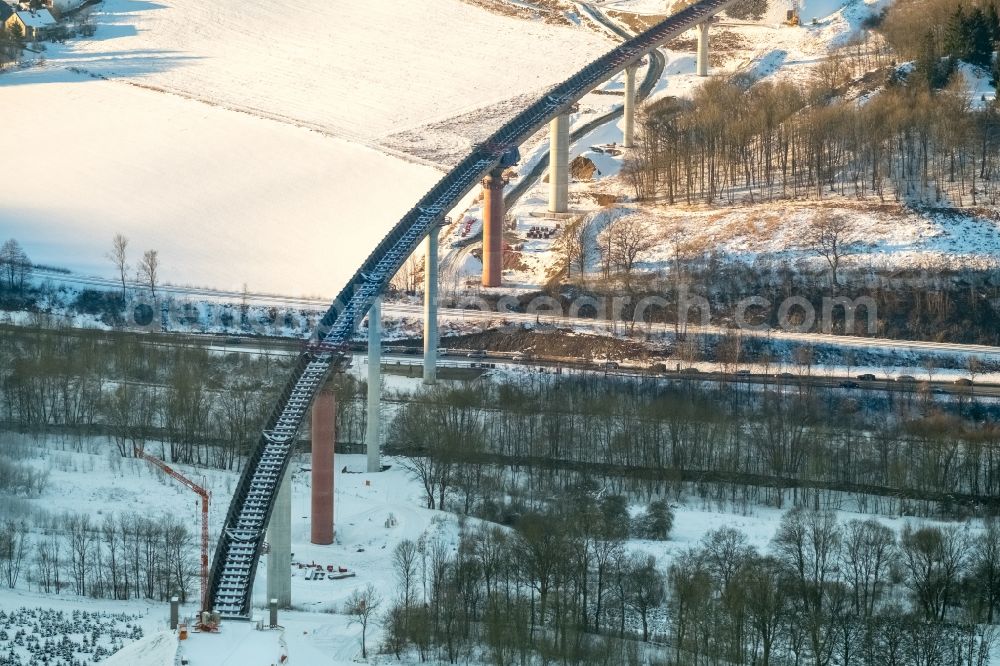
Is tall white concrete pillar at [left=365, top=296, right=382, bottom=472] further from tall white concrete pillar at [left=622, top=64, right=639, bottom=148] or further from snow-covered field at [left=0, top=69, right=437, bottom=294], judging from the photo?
tall white concrete pillar at [left=622, top=64, right=639, bottom=148]

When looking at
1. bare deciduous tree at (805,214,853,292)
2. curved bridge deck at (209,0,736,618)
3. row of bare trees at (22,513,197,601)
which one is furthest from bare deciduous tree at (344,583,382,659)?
bare deciduous tree at (805,214,853,292)

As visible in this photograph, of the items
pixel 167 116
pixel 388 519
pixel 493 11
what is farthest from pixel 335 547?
pixel 493 11

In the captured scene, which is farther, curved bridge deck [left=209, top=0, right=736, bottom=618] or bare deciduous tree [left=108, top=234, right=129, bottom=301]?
bare deciduous tree [left=108, top=234, right=129, bottom=301]

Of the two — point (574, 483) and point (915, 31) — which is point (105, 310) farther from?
point (915, 31)

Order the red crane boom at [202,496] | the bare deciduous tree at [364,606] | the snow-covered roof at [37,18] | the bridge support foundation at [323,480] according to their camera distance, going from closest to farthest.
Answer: the red crane boom at [202,496] → the bare deciduous tree at [364,606] → the bridge support foundation at [323,480] → the snow-covered roof at [37,18]

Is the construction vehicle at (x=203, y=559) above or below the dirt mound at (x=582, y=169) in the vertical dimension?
below

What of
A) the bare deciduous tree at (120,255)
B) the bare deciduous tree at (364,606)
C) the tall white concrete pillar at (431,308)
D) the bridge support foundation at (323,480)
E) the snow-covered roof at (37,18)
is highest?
the snow-covered roof at (37,18)

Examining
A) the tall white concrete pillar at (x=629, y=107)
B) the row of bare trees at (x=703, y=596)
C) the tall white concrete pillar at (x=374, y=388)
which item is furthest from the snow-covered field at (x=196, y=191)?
the row of bare trees at (x=703, y=596)

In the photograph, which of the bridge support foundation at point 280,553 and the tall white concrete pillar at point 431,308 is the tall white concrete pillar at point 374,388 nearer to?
the tall white concrete pillar at point 431,308
